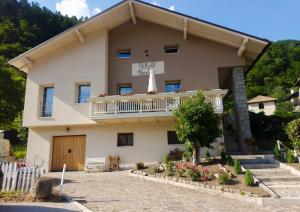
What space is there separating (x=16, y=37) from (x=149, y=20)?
23304 millimetres

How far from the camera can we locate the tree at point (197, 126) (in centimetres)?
1269

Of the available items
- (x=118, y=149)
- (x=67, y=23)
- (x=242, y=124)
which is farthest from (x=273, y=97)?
(x=118, y=149)

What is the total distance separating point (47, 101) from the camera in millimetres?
18984

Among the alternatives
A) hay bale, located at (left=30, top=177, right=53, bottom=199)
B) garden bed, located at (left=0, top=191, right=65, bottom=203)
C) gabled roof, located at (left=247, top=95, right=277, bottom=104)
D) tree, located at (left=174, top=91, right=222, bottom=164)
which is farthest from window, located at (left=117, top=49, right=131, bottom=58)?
gabled roof, located at (left=247, top=95, right=277, bottom=104)

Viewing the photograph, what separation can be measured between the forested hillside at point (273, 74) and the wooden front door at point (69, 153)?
53.0m

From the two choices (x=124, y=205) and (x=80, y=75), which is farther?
(x=80, y=75)

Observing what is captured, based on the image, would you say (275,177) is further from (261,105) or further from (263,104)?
(261,105)

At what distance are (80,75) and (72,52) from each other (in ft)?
6.09

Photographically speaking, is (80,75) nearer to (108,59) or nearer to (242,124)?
(108,59)

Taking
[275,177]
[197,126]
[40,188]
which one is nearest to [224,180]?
[275,177]

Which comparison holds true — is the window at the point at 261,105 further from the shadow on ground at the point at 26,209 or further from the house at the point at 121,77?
the shadow on ground at the point at 26,209

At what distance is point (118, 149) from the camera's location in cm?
1727

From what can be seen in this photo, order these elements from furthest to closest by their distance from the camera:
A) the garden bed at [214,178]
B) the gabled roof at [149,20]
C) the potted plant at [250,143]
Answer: the gabled roof at [149,20] < the potted plant at [250,143] < the garden bed at [214,178]

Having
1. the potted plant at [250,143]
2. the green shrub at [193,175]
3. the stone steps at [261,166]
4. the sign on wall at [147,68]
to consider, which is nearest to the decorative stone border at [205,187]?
the green shrub at [193,175]
